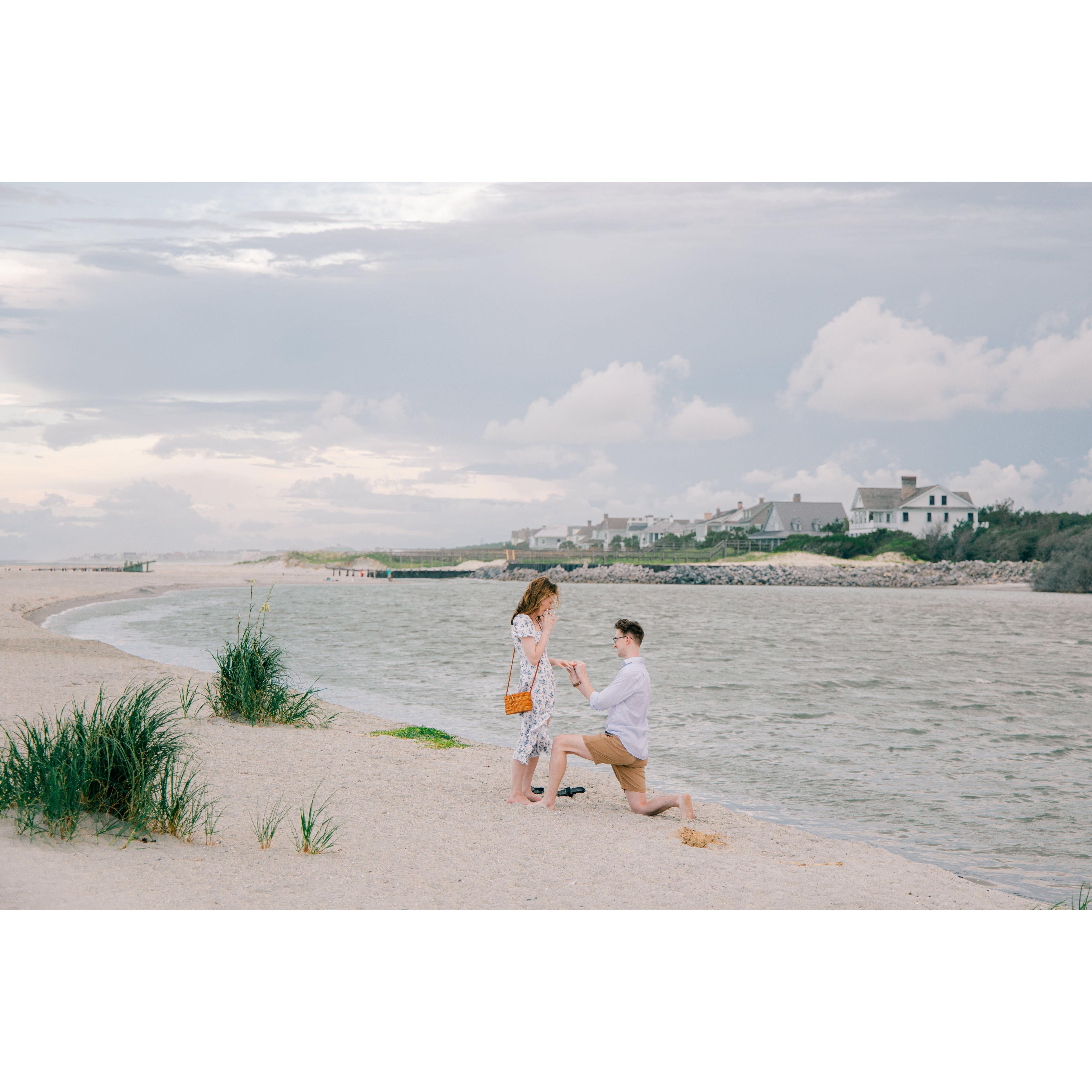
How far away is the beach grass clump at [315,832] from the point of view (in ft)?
17.7

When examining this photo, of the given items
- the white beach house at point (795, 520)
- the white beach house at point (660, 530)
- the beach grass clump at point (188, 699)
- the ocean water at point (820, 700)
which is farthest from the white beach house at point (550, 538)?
the beach grass clump at point (188, 699)

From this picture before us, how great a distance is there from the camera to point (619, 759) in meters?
6.66

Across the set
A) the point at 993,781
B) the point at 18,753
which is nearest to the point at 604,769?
the point at 993,781

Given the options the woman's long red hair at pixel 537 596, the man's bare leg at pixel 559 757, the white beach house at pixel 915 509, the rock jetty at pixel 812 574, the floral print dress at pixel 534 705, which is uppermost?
the white beach house at pixel 915 509

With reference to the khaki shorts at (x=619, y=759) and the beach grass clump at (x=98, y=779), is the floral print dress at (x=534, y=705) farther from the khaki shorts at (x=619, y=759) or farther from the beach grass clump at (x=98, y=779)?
the beach grass clump at (x=98, y=779)

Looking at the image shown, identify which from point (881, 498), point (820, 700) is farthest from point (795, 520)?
point (820, 700)

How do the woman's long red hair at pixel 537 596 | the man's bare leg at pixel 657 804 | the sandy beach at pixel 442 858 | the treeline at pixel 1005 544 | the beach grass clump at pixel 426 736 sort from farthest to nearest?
the treeline at pixel 1005 544 → the beach grass clump at pixel 426 736 → the man's bare leg at pixel 657 804 → the woman's long red hair at pixel 537 596 → the sandy beach at pixel 442 858

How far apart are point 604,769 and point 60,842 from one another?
582cm

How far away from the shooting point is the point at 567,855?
5590mm

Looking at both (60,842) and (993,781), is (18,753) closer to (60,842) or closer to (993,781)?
(60,842)

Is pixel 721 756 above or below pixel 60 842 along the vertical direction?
below

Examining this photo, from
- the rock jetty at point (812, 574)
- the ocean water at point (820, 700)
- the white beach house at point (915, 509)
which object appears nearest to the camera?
the ocean water at point (820, 700)

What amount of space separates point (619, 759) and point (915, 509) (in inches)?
3144

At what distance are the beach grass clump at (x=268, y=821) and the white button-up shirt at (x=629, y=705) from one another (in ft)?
7.64
